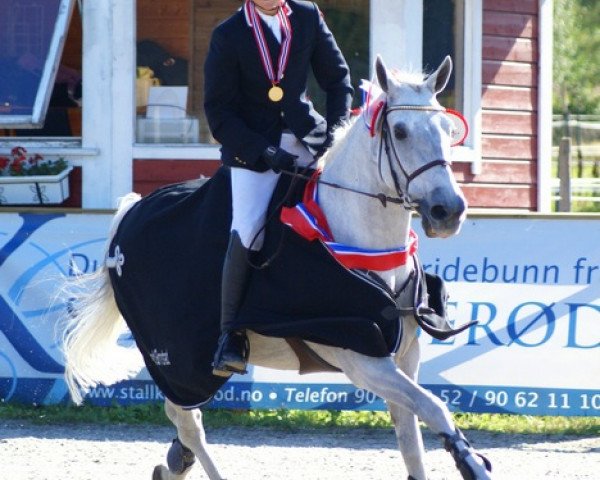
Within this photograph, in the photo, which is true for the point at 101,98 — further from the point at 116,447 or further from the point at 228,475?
the point at 228,475

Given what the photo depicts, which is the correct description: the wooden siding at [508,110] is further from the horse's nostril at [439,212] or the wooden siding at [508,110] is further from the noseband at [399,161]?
the horse's nostril at [439,212]

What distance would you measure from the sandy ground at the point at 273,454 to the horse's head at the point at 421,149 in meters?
2.75

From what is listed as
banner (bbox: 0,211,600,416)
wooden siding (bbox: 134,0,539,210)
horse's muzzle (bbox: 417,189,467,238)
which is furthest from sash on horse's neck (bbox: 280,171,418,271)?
wooden siding (bbox: 134,0,539,210)

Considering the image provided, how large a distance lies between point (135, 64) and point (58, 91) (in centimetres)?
83

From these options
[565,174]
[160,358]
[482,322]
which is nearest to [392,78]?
[160,358]

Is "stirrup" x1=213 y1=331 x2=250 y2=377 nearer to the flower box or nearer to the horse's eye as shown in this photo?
the horse's eye

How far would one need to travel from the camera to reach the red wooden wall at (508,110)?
37.5ft

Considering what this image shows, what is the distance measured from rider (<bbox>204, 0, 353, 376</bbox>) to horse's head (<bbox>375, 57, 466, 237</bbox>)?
627 mm

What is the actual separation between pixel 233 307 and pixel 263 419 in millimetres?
3348

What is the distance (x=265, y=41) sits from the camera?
616 centimetres

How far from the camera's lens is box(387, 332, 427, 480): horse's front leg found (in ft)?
19.7

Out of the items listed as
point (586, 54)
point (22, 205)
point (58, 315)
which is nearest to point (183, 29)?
point (22, 205)

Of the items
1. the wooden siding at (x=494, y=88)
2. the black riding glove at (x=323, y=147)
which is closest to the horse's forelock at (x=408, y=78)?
the black riding glove at (x=323, y=147)

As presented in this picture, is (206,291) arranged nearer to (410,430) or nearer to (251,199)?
(251,199)
